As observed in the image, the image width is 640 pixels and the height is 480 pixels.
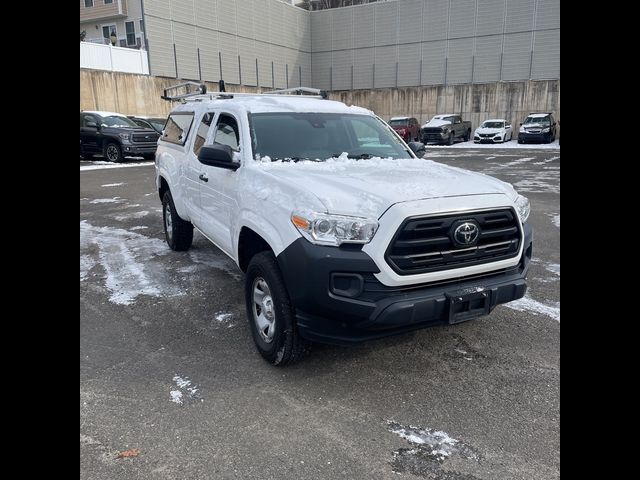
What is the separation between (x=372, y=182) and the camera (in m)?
3.39

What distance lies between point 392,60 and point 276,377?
4249cm

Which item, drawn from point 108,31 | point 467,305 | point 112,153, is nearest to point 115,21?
point 108,31

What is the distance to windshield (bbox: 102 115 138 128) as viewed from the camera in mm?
18920

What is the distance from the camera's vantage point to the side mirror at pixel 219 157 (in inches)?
154

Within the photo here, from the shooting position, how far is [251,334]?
4062 millimetres

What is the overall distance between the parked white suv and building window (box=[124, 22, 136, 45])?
3574 centimetres

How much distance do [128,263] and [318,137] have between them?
128 inches

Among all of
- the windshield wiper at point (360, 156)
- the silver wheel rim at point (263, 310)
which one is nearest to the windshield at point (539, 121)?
the windshield wiper at point (360, 156)

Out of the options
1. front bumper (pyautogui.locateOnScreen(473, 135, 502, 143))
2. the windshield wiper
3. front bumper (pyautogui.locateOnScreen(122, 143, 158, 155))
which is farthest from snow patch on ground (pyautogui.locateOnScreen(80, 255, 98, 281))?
front bumper (pyautogui.locateOnScreen(473, 135, 502, 143))

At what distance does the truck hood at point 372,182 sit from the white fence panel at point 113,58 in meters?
27.0

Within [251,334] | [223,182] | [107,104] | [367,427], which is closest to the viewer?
[367,427]
